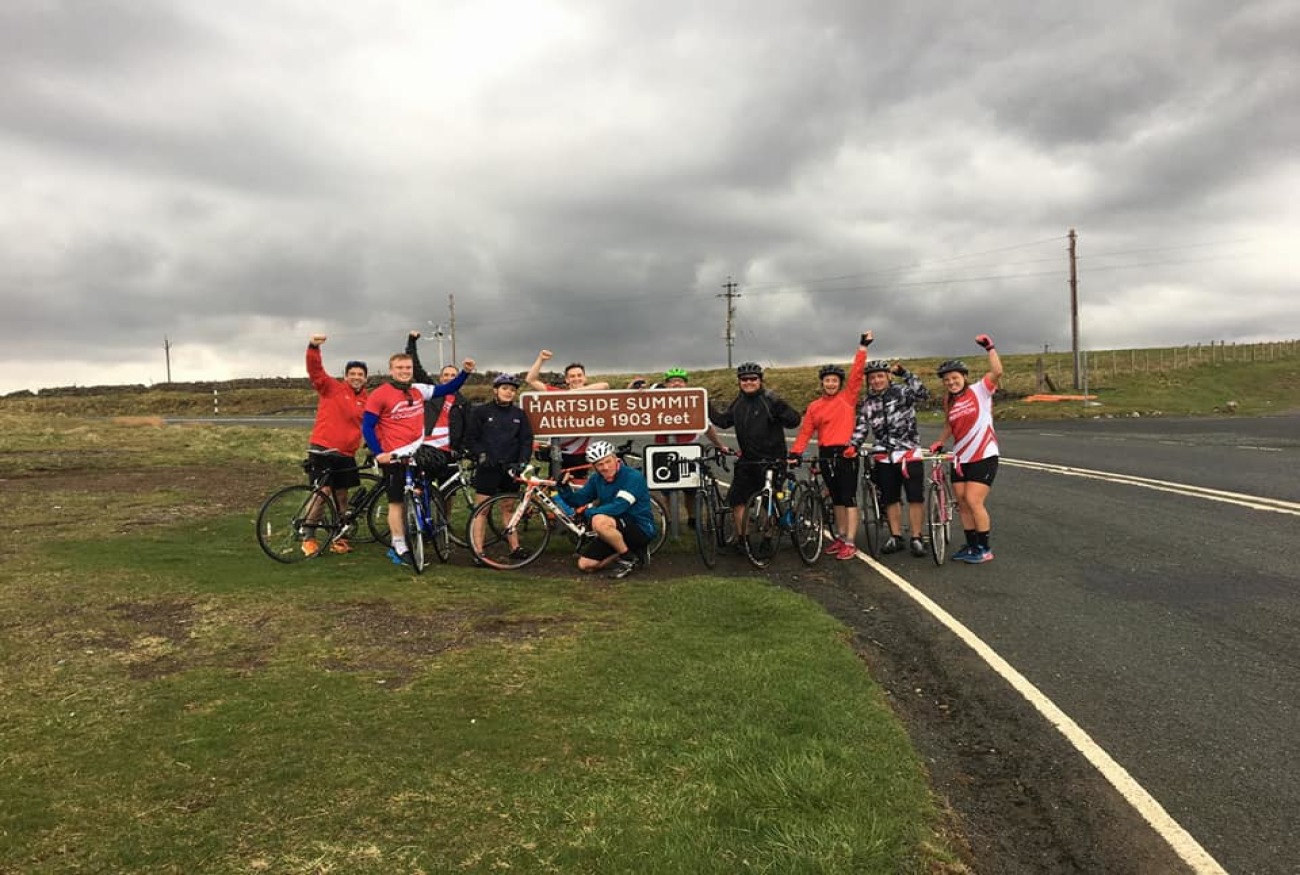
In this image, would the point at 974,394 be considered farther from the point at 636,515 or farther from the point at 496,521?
the point at 496,521

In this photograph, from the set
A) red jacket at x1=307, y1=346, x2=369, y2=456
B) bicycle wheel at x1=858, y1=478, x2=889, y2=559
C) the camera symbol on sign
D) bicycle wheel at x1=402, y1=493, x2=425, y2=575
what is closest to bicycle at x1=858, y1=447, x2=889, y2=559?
bicycle wheel at x1=858, y1=478, x2=889, y2=559

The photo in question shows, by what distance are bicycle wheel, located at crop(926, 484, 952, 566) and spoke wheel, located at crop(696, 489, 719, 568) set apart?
251cm

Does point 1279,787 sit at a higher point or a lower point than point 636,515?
lower

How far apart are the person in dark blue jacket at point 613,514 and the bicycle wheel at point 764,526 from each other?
49.1 inches

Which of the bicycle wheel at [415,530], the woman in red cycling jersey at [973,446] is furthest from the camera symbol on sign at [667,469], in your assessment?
the woman in red cycling jersey at [973,446]

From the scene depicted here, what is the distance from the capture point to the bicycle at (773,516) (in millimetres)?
8930

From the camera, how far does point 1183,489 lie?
12.7 meters

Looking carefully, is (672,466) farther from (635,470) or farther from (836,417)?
(836,417)

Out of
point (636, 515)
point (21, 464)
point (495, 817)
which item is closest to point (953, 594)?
point (636, 515)

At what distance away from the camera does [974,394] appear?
858cm

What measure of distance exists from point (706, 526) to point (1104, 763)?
5.62 metres

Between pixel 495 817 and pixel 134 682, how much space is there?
2.91 metres

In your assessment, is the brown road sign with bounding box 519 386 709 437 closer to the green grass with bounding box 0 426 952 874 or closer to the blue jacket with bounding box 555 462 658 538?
the blue jacket with bounding box 555 462 658 538

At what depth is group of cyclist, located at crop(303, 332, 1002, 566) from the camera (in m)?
8.14
